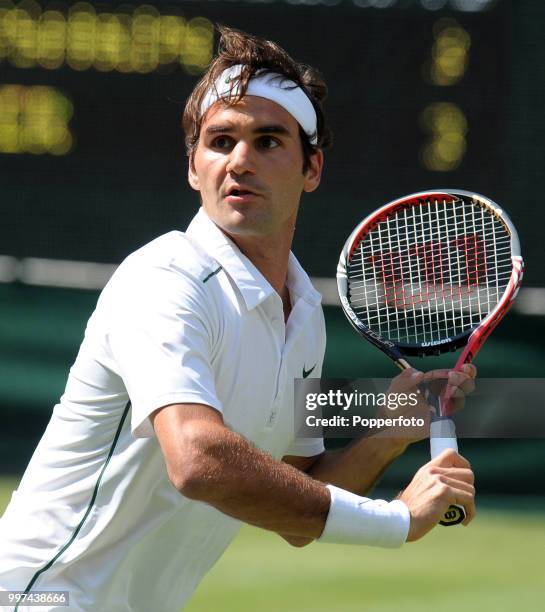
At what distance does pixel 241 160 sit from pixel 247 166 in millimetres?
20

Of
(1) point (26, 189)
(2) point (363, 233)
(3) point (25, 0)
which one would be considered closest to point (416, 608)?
(2) point (363, 233)

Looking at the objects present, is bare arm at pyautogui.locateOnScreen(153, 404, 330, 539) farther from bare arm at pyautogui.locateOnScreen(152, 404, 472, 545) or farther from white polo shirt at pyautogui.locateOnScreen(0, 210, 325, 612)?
white polo shirt at pyautogui.locateOnScreen(0, 210, 325, 612)

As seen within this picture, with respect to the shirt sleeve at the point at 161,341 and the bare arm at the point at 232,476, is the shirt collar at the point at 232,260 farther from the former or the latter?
the bare arm at the point at 232,476

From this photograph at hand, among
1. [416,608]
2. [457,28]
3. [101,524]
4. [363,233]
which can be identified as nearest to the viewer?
[101,524]

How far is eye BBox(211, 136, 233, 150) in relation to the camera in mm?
3121

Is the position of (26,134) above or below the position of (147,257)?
above

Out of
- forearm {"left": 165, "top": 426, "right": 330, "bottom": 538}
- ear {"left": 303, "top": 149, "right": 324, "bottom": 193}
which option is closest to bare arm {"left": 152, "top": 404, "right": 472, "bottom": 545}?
forearm {"left": 165, "top": 426, "right": 330, "bottom": 538}

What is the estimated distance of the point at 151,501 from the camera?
277 cm

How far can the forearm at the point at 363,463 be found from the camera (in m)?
3.28

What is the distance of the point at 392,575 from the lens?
5781 millimetres

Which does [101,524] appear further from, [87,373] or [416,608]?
[416,608]

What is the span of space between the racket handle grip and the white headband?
Answer: 78cm

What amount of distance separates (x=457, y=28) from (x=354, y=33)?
1.50ft

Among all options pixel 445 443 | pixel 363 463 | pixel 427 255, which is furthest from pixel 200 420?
pixel 427 255
